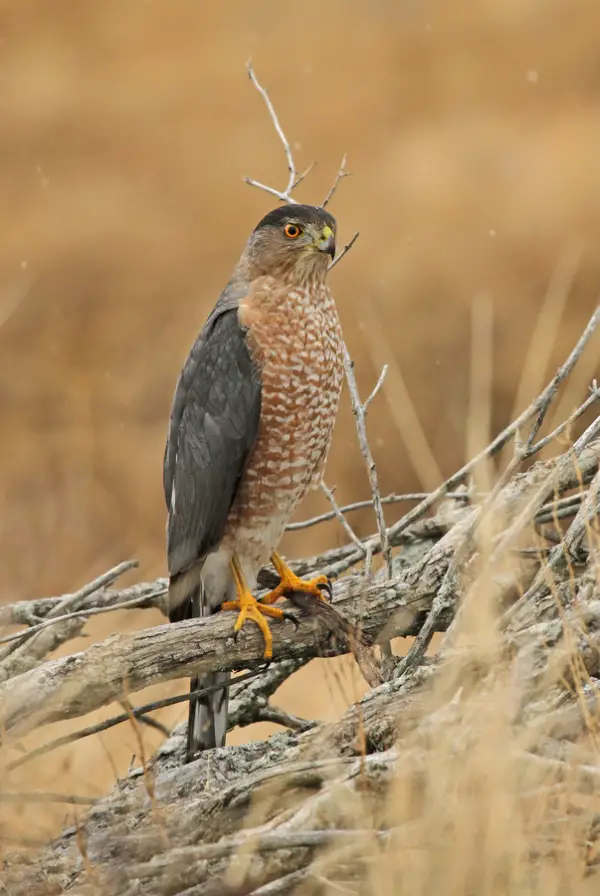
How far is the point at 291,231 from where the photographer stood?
145 inches

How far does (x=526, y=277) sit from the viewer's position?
8.64 metres

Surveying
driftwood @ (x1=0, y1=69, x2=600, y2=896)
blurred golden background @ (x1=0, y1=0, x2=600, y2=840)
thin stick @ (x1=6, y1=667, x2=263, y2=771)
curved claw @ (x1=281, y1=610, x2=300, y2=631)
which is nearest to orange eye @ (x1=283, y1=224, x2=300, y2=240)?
driftwood @ (x1=0, y1=69, x2=600, y2=896)

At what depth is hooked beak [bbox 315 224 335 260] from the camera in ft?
12.0

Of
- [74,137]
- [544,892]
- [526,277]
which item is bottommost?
[544,892]

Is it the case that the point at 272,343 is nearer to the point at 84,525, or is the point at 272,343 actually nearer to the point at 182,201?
the point at 84,525

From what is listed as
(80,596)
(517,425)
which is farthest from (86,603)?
(517,425)

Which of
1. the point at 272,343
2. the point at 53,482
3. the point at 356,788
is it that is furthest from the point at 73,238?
the point at 356,788

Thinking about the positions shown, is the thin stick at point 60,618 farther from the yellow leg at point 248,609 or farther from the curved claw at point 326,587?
the curved claw at point 326,587

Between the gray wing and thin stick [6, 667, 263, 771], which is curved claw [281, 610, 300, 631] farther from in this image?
the gray wing

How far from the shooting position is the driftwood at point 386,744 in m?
2.16

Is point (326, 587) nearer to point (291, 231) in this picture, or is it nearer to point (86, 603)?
point (86, 603)

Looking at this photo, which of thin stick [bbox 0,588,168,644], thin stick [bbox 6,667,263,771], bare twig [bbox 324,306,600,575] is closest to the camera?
thin stick [bbox 6,667,263,771]

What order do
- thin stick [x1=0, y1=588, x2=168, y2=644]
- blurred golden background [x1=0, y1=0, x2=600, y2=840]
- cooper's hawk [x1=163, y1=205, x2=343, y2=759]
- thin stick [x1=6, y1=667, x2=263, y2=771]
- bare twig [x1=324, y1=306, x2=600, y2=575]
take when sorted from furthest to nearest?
blurred golden background [x1=0, y1=0, x2=600, y2=840]
cooper's hawk [x1=163, y1=205, x2=343, y2=759]
bare twig [x1=324, y1=306, x2=600, y2=575]
thin stick [x1=0, y1=588, x2=168, y2=644]
thin stick [x1=6, y1=667, x2=263, y2=771]

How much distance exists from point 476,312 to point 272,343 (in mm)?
4707
